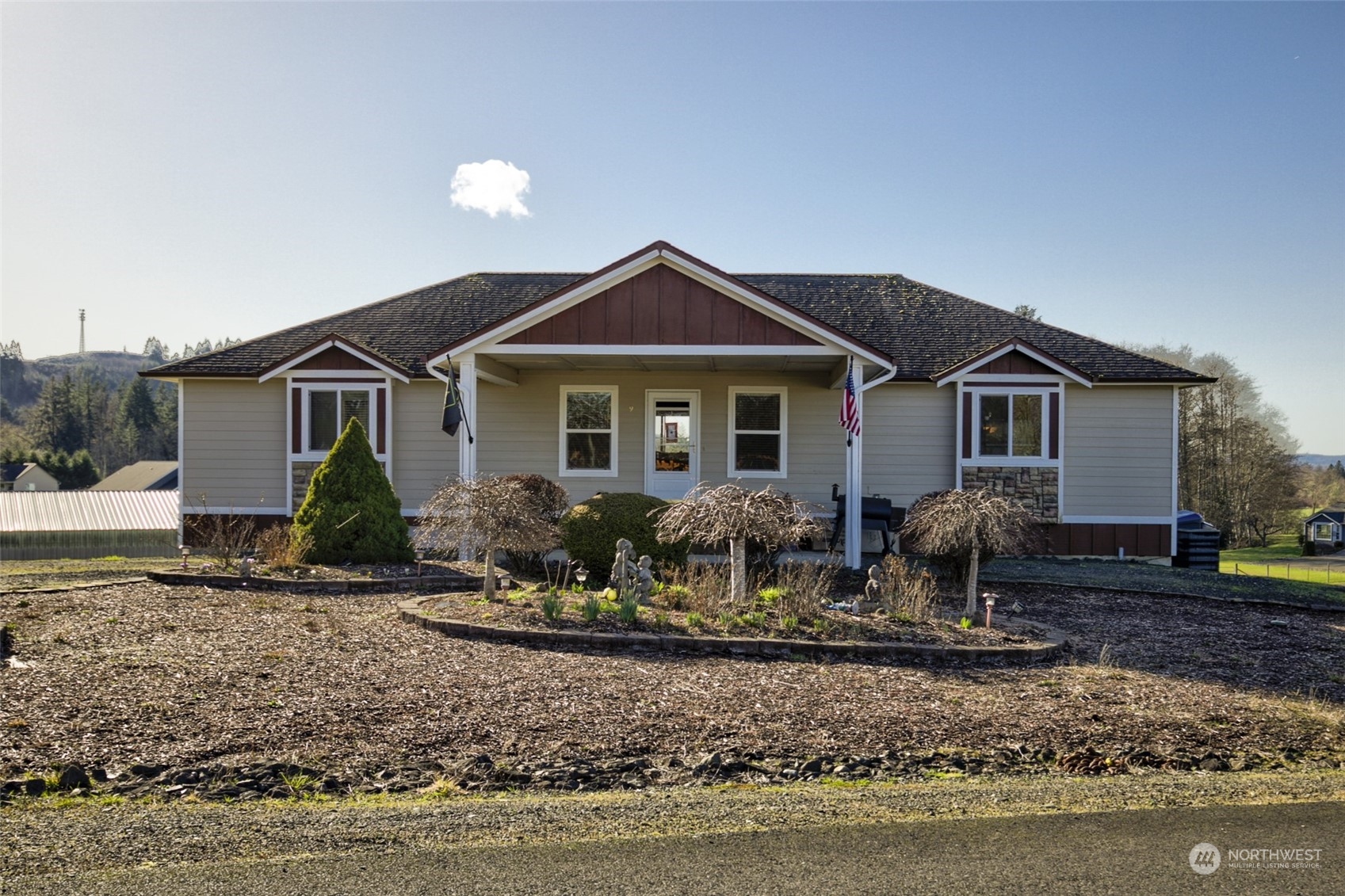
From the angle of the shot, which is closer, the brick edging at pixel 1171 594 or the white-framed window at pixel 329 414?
the brick edging at pixel 1171 594

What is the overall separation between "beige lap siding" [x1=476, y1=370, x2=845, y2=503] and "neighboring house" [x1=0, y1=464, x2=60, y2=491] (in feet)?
177

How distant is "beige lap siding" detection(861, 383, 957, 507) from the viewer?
15.8 m

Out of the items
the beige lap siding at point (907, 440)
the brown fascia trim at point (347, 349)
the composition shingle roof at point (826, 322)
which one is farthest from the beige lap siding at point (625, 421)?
the brown fascia trim at point (347, 349)

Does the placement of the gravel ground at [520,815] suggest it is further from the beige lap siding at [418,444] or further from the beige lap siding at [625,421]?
the beige lap siding at [418,444]

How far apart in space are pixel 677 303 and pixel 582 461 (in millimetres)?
4293

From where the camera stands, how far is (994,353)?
15219 mm

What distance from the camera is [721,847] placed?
3.78 metres

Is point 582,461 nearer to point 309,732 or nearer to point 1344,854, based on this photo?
point 309,732

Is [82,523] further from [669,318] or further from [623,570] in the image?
[623,570]

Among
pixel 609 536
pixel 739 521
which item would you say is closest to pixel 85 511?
pixel 609 536

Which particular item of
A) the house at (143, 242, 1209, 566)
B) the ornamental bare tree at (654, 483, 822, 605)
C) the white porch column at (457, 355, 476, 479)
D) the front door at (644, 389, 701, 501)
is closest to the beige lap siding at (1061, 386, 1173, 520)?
the house at (143, 242, 1209, 566)

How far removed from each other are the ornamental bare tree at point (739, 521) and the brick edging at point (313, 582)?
3.21 meters

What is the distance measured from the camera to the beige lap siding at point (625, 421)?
16.0 meters

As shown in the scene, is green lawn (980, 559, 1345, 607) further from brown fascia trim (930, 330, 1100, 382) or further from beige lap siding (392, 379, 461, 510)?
beige lap siding (392, 379, 461, 510)
